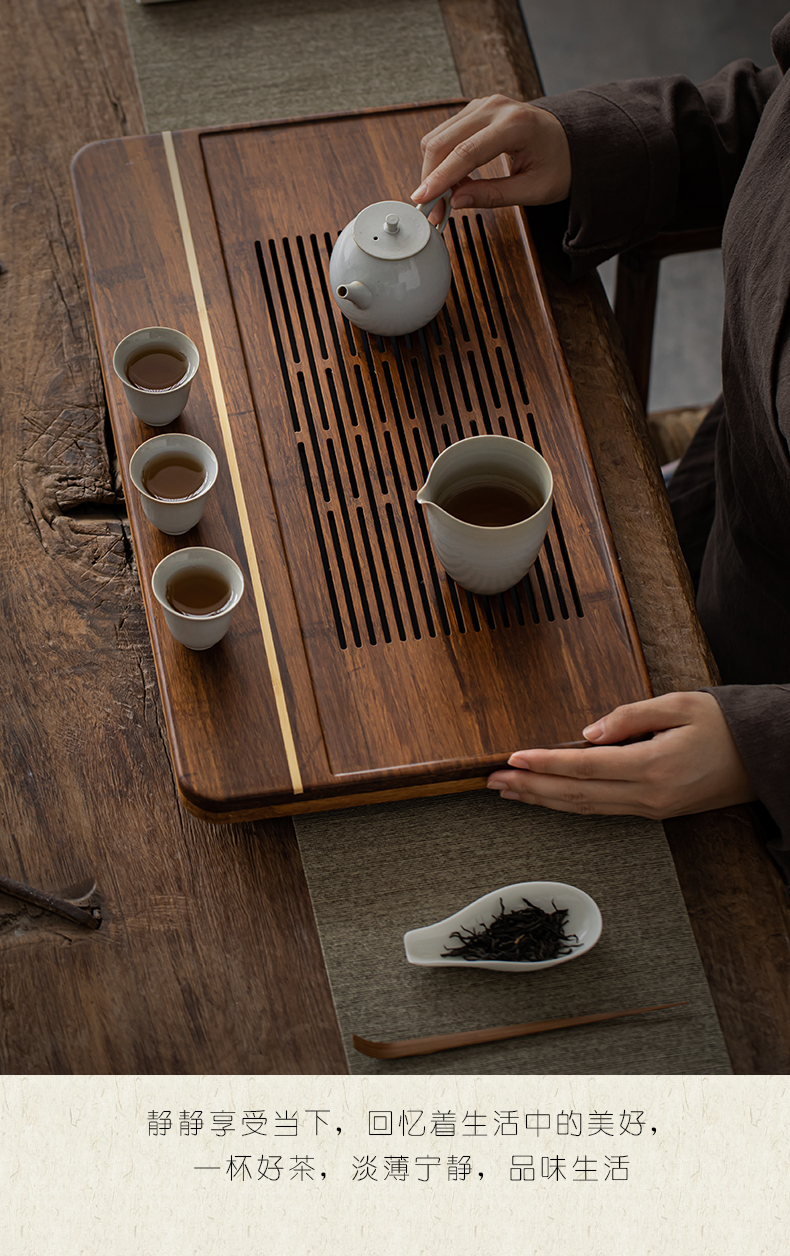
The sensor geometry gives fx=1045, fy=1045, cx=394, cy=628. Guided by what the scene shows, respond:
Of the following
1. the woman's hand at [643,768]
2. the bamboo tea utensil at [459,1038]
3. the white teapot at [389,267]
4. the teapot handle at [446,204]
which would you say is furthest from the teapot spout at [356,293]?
the bamboo tea utensil at [459,1038]

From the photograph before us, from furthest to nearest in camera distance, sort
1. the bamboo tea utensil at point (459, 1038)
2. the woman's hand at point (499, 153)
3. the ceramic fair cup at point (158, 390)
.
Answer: the woman's hand at point (499, 153) → the ceramic fair cup at point (158, 390) → the bamboo tea utensil at point (459, 1038)

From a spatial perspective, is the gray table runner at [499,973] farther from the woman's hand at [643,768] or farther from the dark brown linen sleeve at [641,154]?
the dark brown linen sleeve at [641,154]

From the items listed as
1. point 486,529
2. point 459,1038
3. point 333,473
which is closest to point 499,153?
point 333,473

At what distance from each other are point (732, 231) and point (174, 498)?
667 millimetres

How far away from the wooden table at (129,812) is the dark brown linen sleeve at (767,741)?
0.04m

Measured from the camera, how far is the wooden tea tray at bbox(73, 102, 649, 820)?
95cm

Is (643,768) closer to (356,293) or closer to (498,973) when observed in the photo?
(498,973)

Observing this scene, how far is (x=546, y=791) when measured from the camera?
3.08 ft

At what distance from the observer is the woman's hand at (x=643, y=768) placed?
0.94 meters
